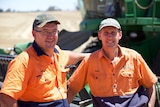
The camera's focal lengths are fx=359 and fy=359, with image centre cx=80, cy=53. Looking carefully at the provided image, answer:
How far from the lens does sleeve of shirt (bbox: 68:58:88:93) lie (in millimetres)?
3238

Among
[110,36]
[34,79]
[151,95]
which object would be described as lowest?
[151,95]

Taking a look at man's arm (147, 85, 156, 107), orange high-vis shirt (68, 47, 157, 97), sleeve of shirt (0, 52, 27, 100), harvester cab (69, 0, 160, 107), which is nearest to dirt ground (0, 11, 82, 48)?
harvester cab (69, 0, 160, 107)

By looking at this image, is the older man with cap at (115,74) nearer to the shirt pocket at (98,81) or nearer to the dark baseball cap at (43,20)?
the shirt pocket at (98,81)

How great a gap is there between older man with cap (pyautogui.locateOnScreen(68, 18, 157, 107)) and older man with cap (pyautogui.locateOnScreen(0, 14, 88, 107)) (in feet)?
1.01

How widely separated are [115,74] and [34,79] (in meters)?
0.73

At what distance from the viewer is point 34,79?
2.84m

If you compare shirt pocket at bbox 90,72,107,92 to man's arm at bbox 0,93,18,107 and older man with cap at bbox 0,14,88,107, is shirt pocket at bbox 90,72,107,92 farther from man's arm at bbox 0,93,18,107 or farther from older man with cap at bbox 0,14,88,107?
man's arm at bbox 0,93,18,107

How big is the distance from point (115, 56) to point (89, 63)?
240 mm

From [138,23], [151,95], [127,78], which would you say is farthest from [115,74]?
[138,23]

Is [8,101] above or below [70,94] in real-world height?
above

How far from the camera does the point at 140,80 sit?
3.21m

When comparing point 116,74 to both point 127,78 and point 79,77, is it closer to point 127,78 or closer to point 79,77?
point 127,78

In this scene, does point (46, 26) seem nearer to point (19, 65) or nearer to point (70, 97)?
point (19, 65)

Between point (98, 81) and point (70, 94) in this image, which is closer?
point (98, 81)
